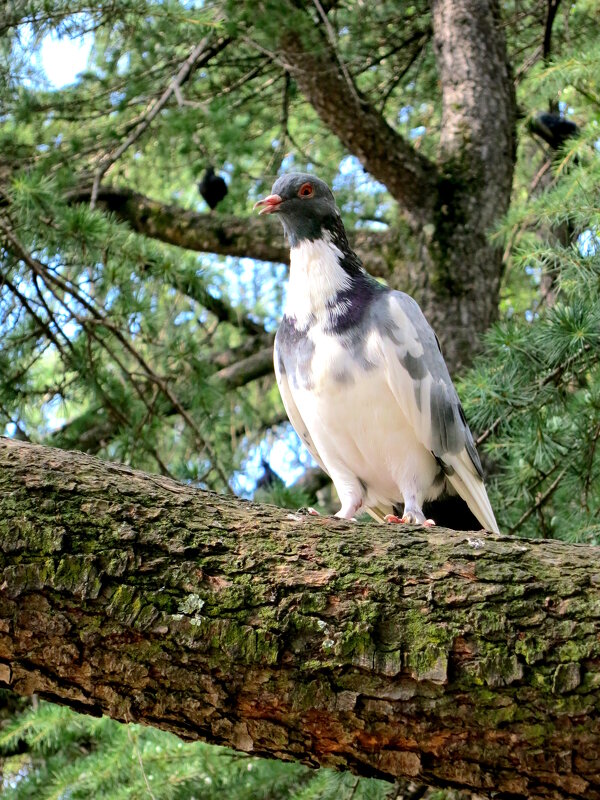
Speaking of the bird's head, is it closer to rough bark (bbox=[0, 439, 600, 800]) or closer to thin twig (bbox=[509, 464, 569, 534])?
thin twig (bbox=[509, 464, 569, 534])

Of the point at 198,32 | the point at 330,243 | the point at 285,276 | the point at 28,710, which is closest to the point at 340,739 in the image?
the point at 330,243

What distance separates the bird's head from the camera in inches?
136

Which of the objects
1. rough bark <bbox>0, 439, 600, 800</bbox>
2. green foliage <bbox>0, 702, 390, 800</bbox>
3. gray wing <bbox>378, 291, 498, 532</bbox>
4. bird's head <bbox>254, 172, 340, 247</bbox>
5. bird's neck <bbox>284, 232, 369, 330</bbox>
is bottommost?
green foliage <bbox>0, 702, 390, 800</bbox>

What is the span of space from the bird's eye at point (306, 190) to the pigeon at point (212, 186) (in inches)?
86.1

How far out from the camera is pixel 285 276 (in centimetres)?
690

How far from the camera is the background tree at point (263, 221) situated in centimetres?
358

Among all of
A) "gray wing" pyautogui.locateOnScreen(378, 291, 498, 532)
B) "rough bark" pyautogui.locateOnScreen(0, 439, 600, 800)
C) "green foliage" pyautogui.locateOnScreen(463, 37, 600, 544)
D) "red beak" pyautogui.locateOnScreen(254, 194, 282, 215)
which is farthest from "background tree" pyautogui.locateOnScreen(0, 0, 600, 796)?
"rough bark" pyautogui.locateOnScreen(0, 439, 600, 800)

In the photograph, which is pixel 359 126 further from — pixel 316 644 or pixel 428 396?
pixel 316 644

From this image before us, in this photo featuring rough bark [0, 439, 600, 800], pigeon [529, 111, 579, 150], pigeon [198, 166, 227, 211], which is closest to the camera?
rough bark [0, 439, 600, 800]

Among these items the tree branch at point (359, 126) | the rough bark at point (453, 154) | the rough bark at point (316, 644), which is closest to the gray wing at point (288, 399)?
the rough bark at point (453, 154)

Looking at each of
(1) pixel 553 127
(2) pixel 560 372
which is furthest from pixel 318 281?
(1) pixel 553 127

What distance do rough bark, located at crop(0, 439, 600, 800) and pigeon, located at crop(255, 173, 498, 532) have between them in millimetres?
1202

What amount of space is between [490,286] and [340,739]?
3435 mm

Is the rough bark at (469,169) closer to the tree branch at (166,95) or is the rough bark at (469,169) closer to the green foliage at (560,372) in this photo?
the green foliage at (560,372)
